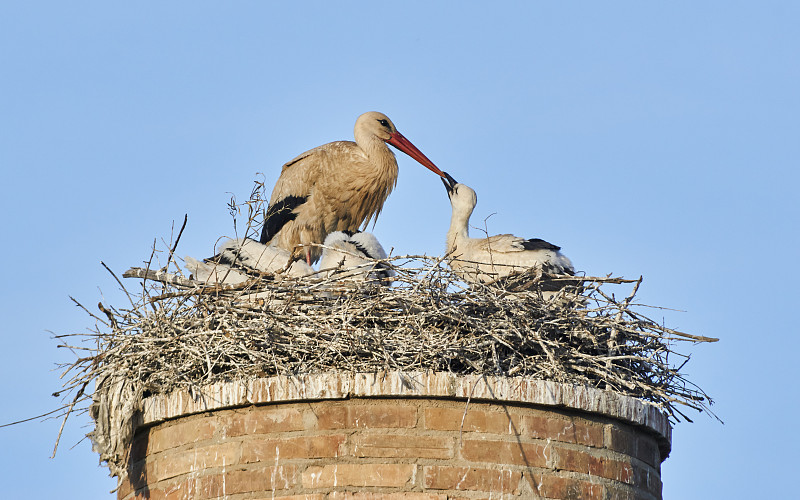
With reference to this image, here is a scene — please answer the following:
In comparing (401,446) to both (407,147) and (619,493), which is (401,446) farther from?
(407,147)

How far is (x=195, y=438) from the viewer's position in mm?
4535

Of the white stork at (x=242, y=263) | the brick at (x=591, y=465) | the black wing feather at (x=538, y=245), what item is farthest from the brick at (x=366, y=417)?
the black wing feather at (x=538, y=245)

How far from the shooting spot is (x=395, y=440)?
14.0 ft

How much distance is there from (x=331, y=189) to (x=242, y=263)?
2.77m

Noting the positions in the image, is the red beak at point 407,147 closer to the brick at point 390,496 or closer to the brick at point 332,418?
the brick at point 332,418

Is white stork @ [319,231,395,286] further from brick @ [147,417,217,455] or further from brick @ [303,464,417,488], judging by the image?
brick @ [303,464,417,488]

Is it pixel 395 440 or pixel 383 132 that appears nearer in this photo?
pixel 395 440

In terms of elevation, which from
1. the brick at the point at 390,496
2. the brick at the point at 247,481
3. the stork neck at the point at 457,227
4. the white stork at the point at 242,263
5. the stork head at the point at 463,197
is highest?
the stork head at the point at 463,197

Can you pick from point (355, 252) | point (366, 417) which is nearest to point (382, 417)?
point (366, 417)

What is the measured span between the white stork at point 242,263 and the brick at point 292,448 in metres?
1.93

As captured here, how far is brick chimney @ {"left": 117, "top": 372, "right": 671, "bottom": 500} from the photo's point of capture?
4223 millimetres

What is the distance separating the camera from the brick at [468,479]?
4203 mm

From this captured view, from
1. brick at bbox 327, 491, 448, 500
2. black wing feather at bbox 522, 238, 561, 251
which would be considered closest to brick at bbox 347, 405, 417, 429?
brick at bbox 327, 491, 448, 500

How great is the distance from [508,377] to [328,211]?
531cm
